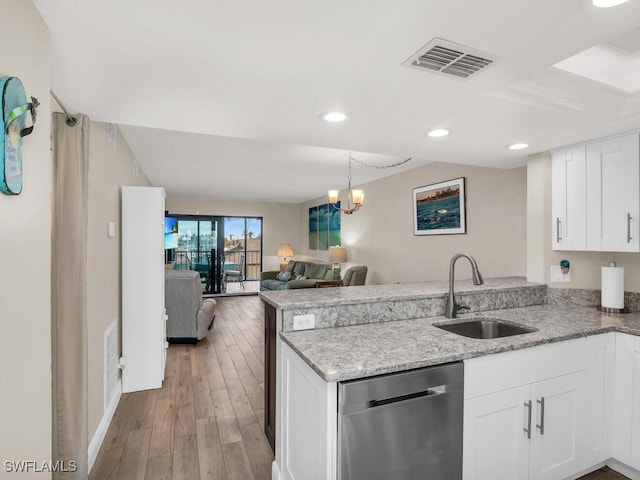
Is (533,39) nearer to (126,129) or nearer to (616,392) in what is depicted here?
(616,392)

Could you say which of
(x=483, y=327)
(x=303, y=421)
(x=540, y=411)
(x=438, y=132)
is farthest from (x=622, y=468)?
(x=438, y=132)

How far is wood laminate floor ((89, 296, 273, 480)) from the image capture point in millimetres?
2115

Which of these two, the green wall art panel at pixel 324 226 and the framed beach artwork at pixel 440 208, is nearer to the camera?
the framed beach artwork at pixel 440 208

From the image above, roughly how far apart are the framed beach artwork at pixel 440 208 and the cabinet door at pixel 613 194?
1563 millimetres

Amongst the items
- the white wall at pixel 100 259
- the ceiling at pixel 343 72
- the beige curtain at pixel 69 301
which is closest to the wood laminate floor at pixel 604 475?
the ceiling at pixel 343 72

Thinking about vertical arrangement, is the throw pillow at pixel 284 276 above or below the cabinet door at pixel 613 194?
below

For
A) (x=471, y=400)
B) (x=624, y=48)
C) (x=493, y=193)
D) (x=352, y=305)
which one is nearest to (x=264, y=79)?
(x=352, y=305)

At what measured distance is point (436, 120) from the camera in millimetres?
2113

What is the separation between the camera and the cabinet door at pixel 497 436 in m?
1.62

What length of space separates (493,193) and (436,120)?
191cm

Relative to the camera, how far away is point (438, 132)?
91.9 inches

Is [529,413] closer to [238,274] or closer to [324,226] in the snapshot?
[324,226]

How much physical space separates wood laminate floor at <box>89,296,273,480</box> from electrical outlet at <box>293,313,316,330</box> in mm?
950

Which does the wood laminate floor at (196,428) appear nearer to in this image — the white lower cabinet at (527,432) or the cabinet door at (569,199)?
the white lower cabinet at (527,432)
